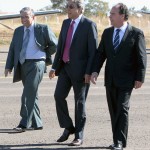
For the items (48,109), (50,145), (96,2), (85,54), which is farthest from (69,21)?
(96,2)

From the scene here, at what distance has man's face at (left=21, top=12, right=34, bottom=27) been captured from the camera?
8.98 meters

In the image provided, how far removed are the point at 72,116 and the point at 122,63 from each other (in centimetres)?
302

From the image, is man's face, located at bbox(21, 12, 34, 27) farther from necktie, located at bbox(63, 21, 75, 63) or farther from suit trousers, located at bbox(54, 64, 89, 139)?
suit trousers, located at bbox(54, 64, 89, 139)

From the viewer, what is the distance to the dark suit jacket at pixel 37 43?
914 centimetres

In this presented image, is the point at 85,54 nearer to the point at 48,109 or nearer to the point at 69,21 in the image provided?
the point at 69,21

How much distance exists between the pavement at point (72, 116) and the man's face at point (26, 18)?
1595 mm

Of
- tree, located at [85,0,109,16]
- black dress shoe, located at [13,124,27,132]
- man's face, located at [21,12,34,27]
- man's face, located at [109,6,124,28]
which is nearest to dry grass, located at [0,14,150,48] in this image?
tree, located at [85,0,109,16]

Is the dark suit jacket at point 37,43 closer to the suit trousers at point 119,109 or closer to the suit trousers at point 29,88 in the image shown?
the suit trousers at point 29,88

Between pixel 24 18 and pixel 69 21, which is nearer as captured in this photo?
pixel 69 21

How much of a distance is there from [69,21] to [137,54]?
1208 mm

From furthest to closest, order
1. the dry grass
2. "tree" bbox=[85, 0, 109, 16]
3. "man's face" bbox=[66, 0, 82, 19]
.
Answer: "tree" bbox=[85, 0, 109, 16], the dry grass, "man's face" bbox=[66, 0, 82, 19]

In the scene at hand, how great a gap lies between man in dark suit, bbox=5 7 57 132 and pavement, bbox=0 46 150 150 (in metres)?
0.30

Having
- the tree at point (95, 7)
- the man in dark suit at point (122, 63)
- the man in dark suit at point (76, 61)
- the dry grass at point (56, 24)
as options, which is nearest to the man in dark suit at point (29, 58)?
the man in dark suit at point (76, 61)

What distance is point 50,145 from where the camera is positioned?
26.5 feet
